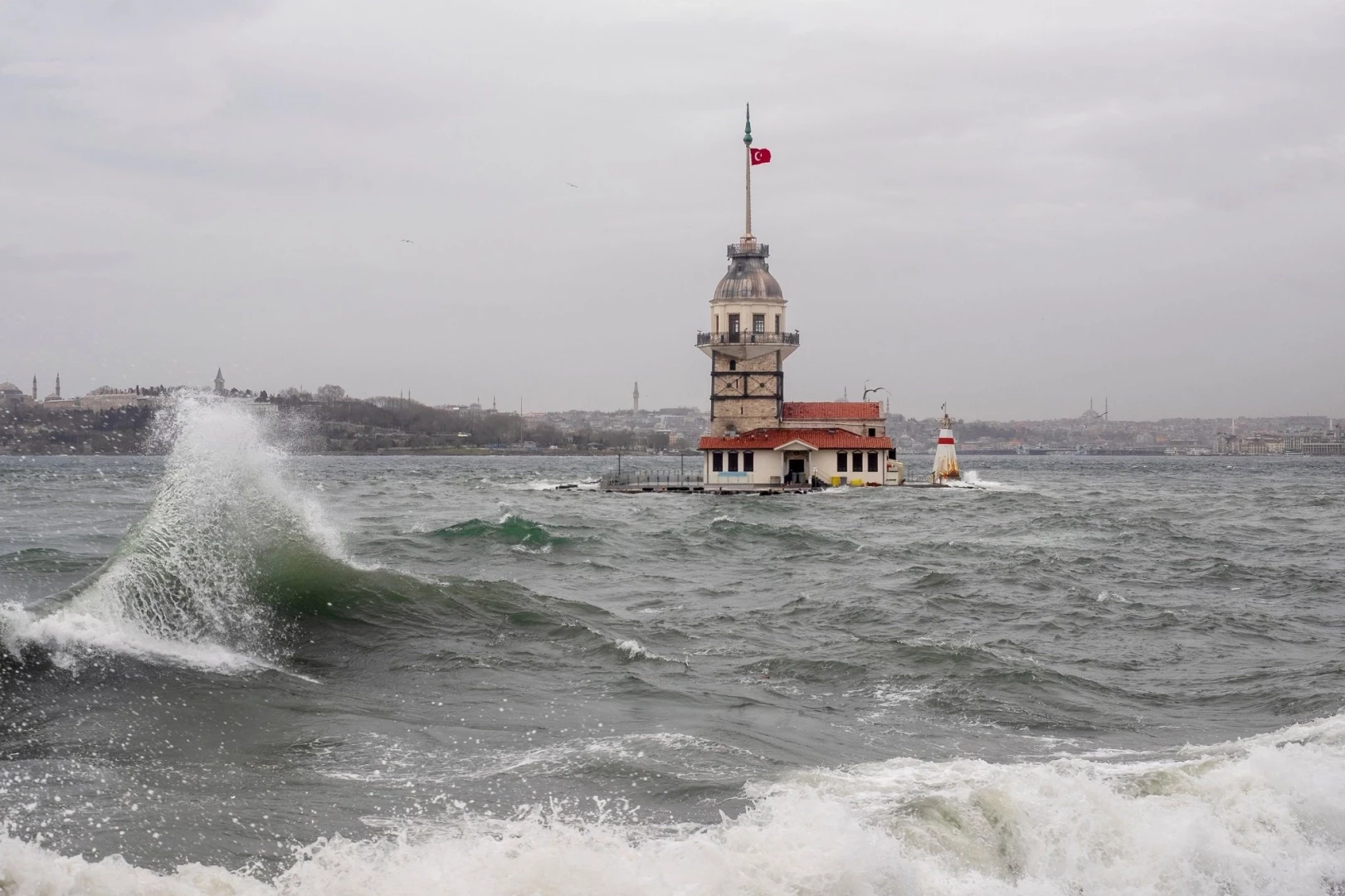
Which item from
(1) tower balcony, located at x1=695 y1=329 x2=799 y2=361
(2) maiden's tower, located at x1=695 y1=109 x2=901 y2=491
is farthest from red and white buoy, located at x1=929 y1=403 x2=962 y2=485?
(1) tower balcony, located at x1=695 y1=329 x2=799 y2=361

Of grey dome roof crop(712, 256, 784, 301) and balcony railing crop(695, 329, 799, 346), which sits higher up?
grey dome roof crop(712, 256, 784, 301)

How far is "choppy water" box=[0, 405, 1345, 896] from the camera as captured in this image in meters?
7.60

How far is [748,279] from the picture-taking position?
2432 inches

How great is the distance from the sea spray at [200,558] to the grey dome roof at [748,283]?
135 ft

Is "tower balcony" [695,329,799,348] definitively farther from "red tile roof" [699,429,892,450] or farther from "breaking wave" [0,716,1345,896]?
"breaking wave" [0,716,1345,896]

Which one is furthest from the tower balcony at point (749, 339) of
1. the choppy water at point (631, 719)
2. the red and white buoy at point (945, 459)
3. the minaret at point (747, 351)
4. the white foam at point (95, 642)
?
the white foam at point (95, 642)

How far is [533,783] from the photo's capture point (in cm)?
938

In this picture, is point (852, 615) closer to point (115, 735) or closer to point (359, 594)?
point (359, 594)

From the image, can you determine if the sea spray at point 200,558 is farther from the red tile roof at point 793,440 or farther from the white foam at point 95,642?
the red tile roof at point 793,440

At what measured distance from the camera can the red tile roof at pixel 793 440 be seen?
184ft

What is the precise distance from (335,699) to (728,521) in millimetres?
25151

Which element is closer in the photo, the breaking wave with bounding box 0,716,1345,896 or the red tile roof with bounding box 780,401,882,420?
the breaking wave with bounding box 0,716,1345,896

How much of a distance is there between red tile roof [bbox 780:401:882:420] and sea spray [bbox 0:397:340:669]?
40.9 meters

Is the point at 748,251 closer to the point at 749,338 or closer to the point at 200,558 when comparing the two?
the point at 749,338
